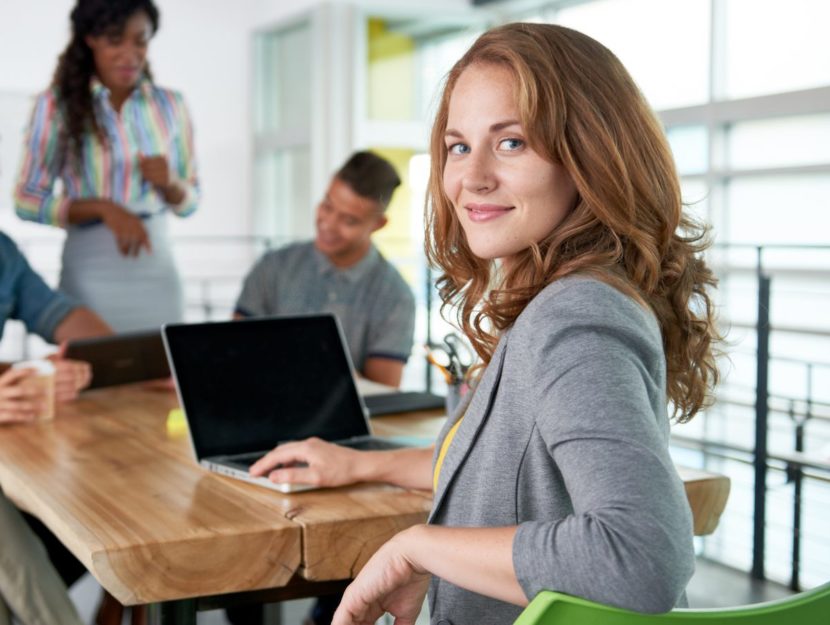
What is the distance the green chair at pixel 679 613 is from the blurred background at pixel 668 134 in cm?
190

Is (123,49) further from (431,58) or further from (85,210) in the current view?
(431,58)

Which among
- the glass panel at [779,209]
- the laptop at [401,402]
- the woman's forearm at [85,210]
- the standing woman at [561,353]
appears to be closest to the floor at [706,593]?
the laptop at [401,402]

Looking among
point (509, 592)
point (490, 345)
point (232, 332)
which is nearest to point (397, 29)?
point (232, 332)

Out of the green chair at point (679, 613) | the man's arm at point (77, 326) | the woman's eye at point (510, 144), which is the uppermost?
the woman's eye at point (510, 144)

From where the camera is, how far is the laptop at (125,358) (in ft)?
7.04

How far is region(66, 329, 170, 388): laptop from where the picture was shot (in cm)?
215

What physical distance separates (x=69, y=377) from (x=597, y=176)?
1.46m

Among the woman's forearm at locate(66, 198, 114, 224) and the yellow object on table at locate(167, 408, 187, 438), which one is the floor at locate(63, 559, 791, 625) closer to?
the yellow object on table at locate(167, 408, 187, 438)

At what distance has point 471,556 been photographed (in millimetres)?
827

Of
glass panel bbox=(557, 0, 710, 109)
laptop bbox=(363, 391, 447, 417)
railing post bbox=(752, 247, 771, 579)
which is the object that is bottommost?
railing post bbox=(752, 247, 771, 579)

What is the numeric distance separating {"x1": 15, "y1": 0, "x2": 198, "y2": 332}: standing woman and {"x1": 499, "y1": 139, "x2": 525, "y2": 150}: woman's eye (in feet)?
8.26

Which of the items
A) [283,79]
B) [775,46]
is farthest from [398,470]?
[283,79]

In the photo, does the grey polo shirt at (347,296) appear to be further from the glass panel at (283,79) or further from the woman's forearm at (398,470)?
the glass panel at (283,79)

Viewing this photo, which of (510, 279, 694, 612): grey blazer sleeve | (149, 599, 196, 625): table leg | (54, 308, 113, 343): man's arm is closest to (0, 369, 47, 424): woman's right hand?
(54, 308, 113, 343): man's arm
